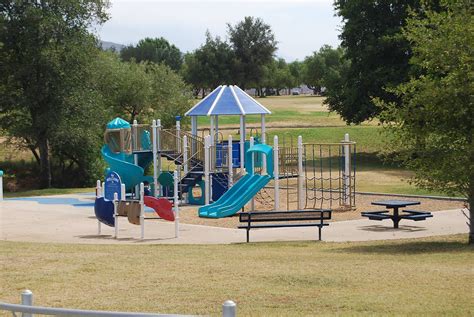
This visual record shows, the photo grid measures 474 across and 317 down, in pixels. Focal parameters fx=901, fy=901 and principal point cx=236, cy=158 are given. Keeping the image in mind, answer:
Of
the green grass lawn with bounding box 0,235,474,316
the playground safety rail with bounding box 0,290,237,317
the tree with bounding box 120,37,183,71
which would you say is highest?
the tree with bounding box 120,37,183,71

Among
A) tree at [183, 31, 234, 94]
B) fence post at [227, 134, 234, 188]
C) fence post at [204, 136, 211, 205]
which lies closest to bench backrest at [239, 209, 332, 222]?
fence post at [204, 136, 211, 205]

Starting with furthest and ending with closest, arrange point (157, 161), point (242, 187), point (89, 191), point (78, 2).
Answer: point (78, 2), point (89, 191), point (157, 161), point (242, 187)

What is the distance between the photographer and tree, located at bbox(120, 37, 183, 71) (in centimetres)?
15350

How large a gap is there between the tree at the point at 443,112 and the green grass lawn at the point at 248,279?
5.42 feet

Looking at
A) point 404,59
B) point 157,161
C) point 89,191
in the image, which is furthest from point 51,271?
point 404,59

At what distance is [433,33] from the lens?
1945 cm

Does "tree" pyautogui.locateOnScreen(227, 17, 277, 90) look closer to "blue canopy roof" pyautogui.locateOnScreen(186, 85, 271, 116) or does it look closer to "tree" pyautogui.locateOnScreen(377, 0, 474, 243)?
"blue canopy roof" pyautogui.locateOnScreen(186, 85, 271, 116)

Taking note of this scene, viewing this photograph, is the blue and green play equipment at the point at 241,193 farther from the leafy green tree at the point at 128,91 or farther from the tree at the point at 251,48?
the tree at the point at 251,48

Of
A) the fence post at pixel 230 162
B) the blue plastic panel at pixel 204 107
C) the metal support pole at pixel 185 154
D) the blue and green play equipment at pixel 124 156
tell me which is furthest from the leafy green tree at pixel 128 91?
the fence post at pixel 230 162

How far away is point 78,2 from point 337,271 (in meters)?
32.7

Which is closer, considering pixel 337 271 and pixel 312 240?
pixel 337 271

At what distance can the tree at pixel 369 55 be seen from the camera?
162 feet

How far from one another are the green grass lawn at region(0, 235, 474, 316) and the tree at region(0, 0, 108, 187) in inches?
1014

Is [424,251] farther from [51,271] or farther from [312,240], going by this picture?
[51,271]
